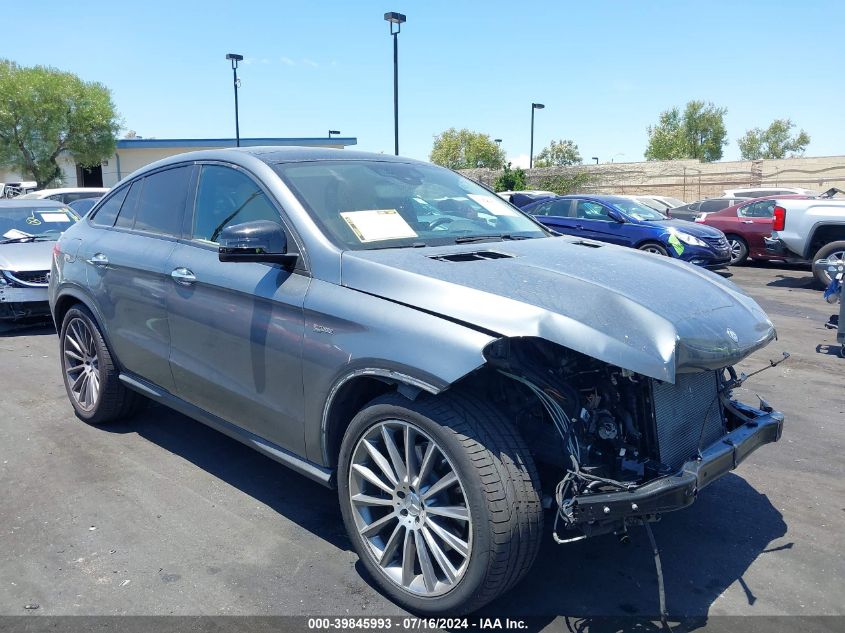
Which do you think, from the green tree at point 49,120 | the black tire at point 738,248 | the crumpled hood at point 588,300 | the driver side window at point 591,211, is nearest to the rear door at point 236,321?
the crumpled hood at point 588,300

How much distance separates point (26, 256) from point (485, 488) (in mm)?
7819

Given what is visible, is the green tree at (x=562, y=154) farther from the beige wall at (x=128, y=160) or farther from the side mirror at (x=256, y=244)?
the side mirror at (x=256, y=244)

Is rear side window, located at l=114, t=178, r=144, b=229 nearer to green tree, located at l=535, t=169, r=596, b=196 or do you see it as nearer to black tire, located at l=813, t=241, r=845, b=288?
black tire, located at l=813, t=241, r=845, b=288

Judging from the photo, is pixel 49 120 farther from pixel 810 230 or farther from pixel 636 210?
pixel 810 230

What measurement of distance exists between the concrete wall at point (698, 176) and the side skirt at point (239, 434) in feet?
97.7

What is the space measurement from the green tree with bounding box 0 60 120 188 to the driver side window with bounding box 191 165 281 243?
1418 inches

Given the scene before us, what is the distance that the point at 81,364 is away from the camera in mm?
5234

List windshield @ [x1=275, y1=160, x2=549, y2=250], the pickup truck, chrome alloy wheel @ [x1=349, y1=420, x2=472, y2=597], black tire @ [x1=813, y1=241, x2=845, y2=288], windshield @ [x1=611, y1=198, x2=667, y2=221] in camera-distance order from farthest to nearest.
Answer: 1. windshield @ [x1=611, y1=198, x2=667, y2=221]
2. the pickup truck
3. black tire @ [x1=813, y1=241, x2=845, y2=288]
4. windshield @ [x1=275, y1=160, x2=549, y2=250]
5. chrome alloy wheel @ [x1=349, y1=420, x2=472, y2=597]

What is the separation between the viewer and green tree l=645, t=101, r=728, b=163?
75375mm

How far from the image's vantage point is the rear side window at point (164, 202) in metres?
4.29

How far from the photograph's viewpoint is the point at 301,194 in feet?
11.7

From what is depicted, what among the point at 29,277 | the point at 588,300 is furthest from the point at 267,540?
the point at 29,277

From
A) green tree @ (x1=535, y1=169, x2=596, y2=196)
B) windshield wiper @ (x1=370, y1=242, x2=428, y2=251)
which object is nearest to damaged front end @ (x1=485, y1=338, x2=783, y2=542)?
windshield wiper @ (x1=370, y1=242, x2=428, y2=251)

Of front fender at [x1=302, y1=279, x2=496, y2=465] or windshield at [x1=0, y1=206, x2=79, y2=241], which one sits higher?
windshield at [x1=0, y1=206, x2=79, y2=241]
